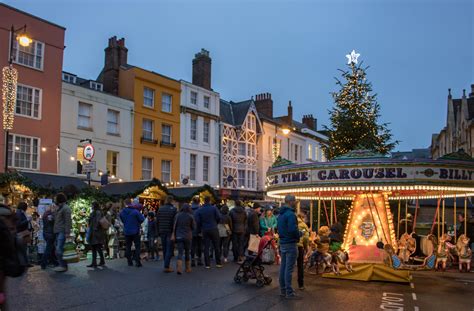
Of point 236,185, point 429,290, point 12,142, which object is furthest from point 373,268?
point 236,185

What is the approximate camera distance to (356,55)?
67.5 ft

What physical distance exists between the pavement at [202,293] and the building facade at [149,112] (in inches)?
714

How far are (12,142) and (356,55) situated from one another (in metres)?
16.0

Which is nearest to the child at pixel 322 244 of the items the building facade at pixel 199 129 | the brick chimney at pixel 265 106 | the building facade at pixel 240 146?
the building facade at pixel 199 129

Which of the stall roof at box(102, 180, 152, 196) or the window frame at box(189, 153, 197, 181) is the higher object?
A: the window frame at box(189, 153, 197, 181)

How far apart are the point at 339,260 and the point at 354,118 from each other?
10.4m

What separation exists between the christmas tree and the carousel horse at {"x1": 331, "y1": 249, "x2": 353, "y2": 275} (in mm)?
9626

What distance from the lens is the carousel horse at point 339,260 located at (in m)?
11.7

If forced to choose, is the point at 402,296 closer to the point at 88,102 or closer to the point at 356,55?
the point at 356,55

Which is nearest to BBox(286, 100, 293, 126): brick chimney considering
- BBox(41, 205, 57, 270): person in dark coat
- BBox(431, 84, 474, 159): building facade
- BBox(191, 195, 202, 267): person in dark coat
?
BBox(431, 84, 474, 159): building facade

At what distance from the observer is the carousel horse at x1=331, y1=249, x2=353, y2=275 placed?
459 inches

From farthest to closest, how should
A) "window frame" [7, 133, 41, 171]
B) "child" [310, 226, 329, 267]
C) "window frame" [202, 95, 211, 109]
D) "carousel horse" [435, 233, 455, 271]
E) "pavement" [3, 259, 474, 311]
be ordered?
"window frame" [202, 95, 211, 109] < "window frame" [7, 133, 41, 171] < "carousel horse" [435, 233, 455, 271] < "child" [310, 226, 329, 267] < "pavement" [3, 259, 474, 311]

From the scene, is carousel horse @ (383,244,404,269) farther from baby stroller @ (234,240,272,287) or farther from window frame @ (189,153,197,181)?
window frame @ (189,153,197,181)

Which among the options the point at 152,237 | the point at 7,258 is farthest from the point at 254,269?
the point at 7,258
